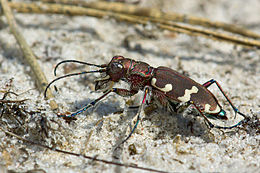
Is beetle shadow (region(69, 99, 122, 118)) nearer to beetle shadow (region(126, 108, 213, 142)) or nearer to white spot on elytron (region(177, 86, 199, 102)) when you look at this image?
beetle shadow (region(126, 108, 213, 142))

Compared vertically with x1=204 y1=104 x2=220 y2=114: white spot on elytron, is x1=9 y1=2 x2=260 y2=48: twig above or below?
above

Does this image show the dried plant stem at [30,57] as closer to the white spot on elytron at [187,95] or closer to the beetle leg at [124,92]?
the beetle leg at [124,92]

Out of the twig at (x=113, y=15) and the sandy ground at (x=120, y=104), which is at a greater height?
the twig at (x=113, y=15)

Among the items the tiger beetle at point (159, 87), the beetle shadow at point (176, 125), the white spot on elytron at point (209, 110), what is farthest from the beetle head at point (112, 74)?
→ the white spot on elytron at point (209, 110)

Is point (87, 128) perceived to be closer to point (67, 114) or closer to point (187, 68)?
point (67, 114)

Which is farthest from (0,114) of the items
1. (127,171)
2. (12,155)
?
(127,171)

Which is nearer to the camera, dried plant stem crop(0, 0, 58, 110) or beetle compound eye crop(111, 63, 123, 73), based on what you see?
beetle compound eye crop(111, 63, 123, 73)

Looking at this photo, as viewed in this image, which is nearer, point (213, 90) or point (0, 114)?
point (0, 114)

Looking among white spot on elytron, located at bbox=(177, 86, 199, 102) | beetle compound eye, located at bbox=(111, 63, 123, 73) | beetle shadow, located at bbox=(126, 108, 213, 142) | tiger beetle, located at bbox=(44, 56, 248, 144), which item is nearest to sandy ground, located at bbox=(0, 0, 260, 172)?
beetle shadow, located at bbox=(126, 108, 213, 142)
